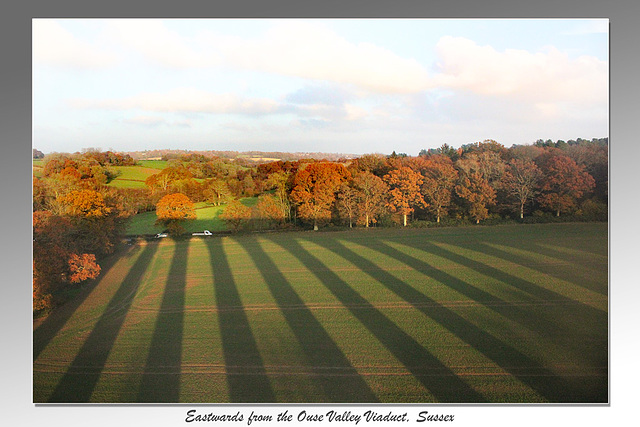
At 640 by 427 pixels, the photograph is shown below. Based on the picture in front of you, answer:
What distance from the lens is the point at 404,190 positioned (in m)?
9.50

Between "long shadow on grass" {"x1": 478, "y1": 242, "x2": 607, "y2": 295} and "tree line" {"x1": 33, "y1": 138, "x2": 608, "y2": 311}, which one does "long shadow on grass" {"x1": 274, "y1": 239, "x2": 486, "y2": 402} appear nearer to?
"tree line" {"x1": 33, "y1": 138, "x2": 608, "y2": 311}

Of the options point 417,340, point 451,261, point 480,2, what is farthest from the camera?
point 451,261

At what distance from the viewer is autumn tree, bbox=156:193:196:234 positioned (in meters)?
8.71

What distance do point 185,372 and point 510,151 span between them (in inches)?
336

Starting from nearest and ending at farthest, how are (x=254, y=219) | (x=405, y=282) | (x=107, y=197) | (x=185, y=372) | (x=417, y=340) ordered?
(x=185, y=372) → (x=417, y=340) → (x=107, y=197) → (x=405, y=282) → (x=254, y=219)

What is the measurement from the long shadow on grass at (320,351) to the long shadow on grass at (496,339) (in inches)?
83.7

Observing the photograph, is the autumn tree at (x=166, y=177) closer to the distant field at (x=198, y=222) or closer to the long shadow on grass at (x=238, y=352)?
the distant field at (x=198, y=222)

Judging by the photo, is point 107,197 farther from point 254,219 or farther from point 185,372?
point 185,372

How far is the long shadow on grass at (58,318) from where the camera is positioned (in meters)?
5.48

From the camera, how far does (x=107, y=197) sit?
26.0ft

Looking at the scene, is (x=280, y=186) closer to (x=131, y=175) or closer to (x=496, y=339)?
(x=131, y=175)

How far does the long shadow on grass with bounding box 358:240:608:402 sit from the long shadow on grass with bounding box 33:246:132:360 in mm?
6185

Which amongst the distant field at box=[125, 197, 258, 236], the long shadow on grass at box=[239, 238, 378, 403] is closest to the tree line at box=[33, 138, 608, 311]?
the distant field at box=[125, 197, 258, 236]
